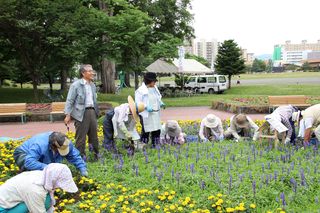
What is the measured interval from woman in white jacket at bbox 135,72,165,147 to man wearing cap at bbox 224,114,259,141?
175 cm

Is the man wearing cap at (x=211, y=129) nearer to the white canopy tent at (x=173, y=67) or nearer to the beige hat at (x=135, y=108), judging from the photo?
the beige hat at (x=135, y=108)

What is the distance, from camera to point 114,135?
23.6 feet

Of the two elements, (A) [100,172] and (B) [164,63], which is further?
(B) [164,63]

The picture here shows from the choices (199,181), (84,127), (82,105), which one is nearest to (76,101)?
→ (82,105)

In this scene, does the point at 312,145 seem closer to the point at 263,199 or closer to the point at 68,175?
the point at 263,199

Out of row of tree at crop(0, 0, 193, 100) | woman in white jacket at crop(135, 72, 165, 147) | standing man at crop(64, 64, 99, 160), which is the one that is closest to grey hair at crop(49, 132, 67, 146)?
standing man at crop(64, 64, 99, 160)

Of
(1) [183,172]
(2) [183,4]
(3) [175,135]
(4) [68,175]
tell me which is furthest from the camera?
(2) [183,4]

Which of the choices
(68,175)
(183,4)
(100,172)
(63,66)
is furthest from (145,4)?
(68,175)

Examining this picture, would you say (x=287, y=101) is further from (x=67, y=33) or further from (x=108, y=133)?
(x=67, y=33)

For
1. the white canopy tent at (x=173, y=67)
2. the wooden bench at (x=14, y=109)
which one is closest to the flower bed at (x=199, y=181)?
the wooden bench at (x=14, y=109)

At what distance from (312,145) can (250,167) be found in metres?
2.09

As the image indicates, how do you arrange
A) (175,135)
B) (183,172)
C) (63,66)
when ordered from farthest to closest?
(63,66), (175,135), (183,172)

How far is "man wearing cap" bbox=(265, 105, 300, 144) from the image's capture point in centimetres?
722

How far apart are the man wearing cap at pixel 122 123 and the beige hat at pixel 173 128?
3.42 feet
